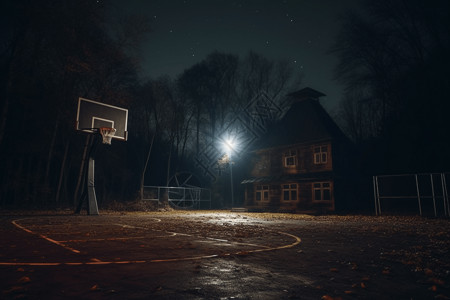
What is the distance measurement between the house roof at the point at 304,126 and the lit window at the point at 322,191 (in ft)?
13.4

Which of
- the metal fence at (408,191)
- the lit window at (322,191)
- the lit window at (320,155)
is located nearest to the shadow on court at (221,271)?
the lit window at (322,191)

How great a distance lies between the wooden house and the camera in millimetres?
27016

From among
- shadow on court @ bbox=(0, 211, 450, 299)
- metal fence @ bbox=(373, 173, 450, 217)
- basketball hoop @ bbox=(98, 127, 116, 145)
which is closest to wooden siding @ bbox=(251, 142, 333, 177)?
metal fence @ bbox=(373, 173, 450, 217)

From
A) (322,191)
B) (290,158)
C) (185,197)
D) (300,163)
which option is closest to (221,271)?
(322,191)

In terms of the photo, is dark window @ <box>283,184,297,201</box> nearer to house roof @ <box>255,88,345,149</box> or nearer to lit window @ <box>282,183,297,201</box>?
lit window @ <box>282,183,297,201</box>

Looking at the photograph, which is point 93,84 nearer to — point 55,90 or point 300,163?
point 55,90

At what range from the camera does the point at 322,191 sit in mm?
26922

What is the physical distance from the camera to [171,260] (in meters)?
5.42

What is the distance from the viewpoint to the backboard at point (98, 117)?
18817mm

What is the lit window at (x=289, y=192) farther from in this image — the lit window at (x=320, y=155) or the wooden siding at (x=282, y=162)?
the lit window at (x=320, y=155)

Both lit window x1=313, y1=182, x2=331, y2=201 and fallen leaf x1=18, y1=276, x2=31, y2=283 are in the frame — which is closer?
fallen leaf x1=18, y1=276, x2=31, y2=283

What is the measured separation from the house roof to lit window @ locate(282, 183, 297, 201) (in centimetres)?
421

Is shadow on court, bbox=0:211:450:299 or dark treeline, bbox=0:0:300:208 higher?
dark treeline, bbox=0:0:300:208

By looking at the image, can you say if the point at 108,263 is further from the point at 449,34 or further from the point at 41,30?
the point at 449,34
